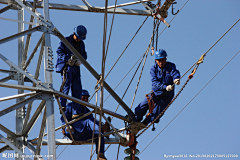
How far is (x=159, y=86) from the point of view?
12055 millimetres

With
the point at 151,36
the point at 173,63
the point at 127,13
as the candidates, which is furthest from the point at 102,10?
the point at 173,63

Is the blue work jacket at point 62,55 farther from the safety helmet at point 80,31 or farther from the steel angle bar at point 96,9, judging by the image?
the steel angle bar at point 96,9

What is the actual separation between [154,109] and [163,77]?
0.85 meters

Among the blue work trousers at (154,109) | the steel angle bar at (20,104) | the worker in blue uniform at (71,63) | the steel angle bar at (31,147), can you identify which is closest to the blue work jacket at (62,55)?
the worker in blue uniform at (71,63)

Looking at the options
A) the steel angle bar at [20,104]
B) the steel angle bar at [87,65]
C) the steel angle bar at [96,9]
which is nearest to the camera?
the steel angle bar at [20,104]

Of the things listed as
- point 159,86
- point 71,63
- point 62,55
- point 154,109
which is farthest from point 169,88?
point 62,55

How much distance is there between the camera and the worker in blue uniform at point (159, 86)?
12.1 metres

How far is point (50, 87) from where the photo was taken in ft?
34.2

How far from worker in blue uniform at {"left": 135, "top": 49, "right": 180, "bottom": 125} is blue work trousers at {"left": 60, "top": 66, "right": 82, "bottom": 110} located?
158 centimetres

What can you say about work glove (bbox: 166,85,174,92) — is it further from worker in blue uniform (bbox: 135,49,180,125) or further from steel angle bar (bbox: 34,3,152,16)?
steel angle bar (bbox: 34,3,152,16)

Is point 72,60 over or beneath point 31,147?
over

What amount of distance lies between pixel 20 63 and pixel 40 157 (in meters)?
2.99

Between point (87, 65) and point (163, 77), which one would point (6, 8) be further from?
point (163, 77)

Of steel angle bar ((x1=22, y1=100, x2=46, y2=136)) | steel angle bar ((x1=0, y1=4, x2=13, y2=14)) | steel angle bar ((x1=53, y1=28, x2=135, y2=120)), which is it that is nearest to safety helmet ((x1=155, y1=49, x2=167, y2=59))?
steel angle bar ((x1=53, y1=28, x2=135, y2=120))
